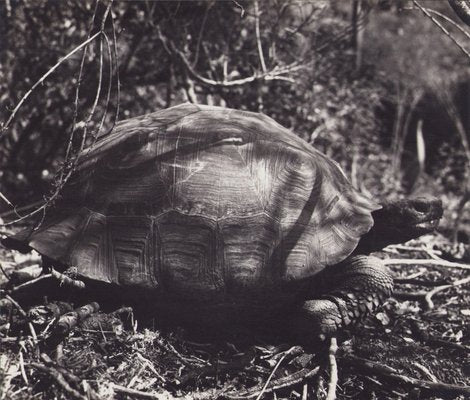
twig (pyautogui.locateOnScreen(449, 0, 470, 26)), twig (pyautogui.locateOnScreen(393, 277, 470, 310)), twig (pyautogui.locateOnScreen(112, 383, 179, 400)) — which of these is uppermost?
twig (pyautogui.locateOnScreen(449, 0, 470, 26))

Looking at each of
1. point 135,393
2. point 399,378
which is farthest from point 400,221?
point 135,393

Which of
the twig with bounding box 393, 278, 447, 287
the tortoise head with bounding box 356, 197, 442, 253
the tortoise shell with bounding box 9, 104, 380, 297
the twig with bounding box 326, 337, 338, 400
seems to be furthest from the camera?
the twig with bounding box 393, 278, 447, 287

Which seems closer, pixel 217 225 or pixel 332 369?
pixel 332 369

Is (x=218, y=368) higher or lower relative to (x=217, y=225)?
lower

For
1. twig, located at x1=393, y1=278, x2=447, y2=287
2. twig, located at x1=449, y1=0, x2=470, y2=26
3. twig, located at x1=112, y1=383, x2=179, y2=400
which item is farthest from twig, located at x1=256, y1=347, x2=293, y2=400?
twig, located at x1=449, y1=0, x2=470, y2=26

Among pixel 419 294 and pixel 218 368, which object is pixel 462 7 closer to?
pixel 419 294

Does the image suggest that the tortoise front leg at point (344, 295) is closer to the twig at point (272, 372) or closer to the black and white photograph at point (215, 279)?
the black and white photograph at point (215, 279)

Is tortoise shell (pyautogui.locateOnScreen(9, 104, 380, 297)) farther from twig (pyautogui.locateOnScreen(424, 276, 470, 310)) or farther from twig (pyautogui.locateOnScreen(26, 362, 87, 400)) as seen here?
twig (pyautogui.locateOnScreen(424, 276, 470, 310))
